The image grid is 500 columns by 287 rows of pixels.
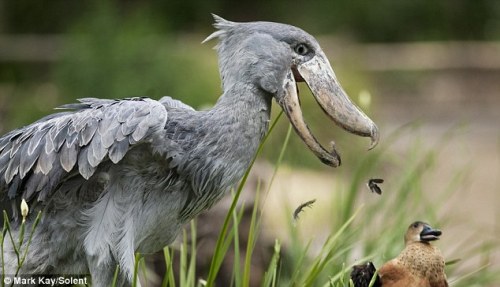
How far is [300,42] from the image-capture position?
281cm

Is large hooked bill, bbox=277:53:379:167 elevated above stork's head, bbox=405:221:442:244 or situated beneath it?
elevated above

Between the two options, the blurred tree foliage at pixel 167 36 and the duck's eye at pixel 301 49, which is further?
the blurred tree foliage at pixel 167 36

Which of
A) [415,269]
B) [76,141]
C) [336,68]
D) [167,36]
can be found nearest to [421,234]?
[415,269]

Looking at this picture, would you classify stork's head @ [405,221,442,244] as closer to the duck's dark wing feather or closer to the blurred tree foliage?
the duck's dark wing feather

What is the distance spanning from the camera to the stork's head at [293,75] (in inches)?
109

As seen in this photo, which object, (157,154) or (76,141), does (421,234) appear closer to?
(157,154)

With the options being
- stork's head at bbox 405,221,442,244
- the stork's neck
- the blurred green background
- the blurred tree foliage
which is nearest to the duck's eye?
the stork's neck

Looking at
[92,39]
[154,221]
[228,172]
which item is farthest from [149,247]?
[92,39]

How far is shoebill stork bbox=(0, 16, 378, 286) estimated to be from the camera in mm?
2771

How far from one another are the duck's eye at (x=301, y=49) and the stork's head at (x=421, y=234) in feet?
2.02

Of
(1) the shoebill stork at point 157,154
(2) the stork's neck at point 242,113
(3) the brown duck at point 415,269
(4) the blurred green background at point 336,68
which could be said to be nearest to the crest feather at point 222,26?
(1) the shoebill stork at point 157,154

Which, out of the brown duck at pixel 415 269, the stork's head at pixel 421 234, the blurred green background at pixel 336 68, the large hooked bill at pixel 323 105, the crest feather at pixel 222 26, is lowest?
the blurred green background at pixel 336 68

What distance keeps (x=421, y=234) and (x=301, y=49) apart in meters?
0.64

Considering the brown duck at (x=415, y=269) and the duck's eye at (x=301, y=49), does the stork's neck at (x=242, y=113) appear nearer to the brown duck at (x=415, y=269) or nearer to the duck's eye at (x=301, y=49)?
the duck's eye at (x=301, y=49)
